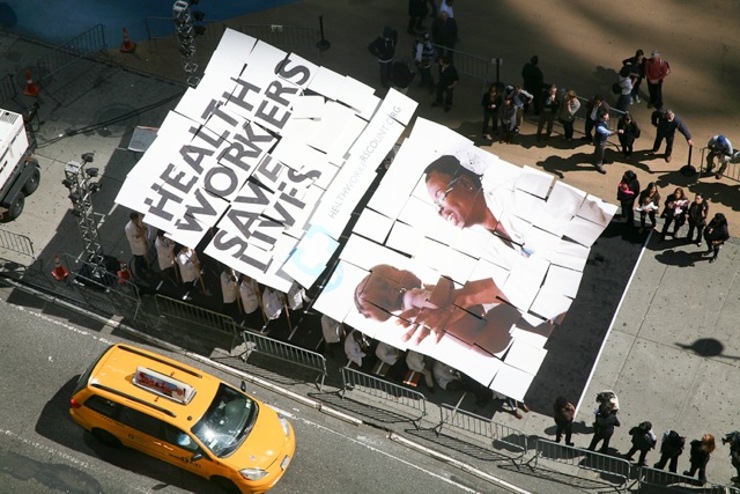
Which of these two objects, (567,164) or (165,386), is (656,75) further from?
(165,386)

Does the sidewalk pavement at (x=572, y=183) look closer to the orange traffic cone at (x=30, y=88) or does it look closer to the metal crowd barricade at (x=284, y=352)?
the orange traffic cone at (x=30, y=88)

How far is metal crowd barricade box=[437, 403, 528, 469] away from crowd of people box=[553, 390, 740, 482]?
928 mm

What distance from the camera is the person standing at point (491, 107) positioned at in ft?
107

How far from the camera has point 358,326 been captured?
2683 cm

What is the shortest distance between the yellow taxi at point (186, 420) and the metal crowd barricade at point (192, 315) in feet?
9.27

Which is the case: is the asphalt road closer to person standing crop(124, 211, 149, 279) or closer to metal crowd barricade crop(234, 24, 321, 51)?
person standing crop(124, 211, 149, 279)

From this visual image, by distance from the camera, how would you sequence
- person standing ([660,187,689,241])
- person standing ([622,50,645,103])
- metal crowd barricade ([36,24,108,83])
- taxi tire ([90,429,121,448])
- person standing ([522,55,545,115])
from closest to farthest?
1. taxi tire ([90,429,121,448])
2. person standing ([660,187,689,241])
3. person standing ([522,55,545,115])
4. person standing ([622,50,645,103])
5. metal crowd barricade ([36,24,108,83])

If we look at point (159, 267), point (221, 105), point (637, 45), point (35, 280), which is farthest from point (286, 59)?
point (637, 45)

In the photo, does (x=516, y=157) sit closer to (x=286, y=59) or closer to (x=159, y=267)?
(x=286, y=59)

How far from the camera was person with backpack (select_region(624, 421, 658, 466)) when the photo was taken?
25969 millimetres

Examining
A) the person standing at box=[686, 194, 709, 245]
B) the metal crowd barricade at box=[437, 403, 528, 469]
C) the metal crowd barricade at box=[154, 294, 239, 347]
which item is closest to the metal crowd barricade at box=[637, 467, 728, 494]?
the metal crowd barricade at box=[437, 403, 528, 469]

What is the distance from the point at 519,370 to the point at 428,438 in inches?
101

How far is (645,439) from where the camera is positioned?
2598 cm

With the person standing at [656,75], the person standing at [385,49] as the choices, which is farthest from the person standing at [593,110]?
the person standing at [385,49]
